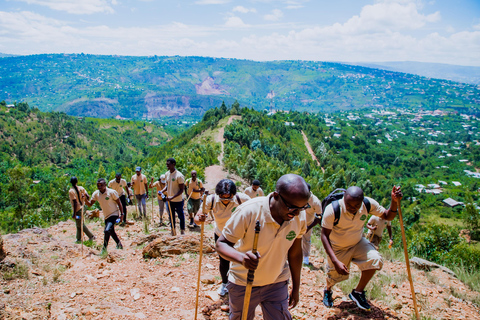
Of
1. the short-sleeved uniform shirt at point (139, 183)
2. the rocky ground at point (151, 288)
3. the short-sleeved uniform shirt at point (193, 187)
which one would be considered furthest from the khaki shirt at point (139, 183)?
the rocky ground at point (151, 288)

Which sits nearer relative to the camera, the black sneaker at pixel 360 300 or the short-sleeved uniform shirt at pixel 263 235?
the short-sleeved uniform shirt at pixel 263 235

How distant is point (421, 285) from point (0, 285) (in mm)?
7472

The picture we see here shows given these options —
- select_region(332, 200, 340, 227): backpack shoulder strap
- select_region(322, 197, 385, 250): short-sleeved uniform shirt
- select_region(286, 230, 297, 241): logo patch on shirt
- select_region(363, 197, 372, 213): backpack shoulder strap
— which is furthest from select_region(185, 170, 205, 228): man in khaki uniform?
select_region(286, 230, 297, 241): logo patch on shirt

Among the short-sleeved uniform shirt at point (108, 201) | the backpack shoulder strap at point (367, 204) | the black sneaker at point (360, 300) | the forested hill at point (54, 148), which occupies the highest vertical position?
the backpack shoulder strap at point (367, 204)

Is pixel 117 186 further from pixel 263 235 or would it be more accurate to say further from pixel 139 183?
Result: pixel 263 235

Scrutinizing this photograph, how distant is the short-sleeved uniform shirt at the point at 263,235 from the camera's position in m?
2.76

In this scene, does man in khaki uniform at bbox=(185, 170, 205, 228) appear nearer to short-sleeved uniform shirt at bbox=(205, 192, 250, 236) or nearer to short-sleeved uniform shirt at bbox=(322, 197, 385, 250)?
short-sleeved uniform shirt at bbox=(205, 192, 250, 236)

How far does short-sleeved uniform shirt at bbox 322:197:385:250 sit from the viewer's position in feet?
14.2

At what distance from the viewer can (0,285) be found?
478 cm

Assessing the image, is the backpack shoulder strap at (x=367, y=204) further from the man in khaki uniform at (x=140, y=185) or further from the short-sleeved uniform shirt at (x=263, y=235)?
the man in khaki uniform at (x=140, y=185)

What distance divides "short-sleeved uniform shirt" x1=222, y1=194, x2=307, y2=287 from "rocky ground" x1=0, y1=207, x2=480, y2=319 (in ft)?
6.80

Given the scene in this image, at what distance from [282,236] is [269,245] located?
0.51 ft

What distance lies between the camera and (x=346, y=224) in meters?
4.38

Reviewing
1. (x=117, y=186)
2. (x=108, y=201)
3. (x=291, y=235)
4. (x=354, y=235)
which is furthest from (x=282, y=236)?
(x=117, y=186)
